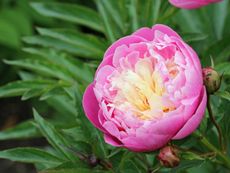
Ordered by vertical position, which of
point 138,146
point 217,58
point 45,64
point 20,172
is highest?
point 138,146

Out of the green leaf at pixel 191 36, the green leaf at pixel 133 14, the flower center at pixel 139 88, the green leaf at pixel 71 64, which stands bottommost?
the green leaf at pixel 71 64

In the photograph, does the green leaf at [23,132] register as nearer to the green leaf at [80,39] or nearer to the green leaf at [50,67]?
the green leaf at [50,67]

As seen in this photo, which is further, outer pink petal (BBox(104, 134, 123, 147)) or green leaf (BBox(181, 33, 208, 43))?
green leaf (BBox(181, 33, 208, 43))

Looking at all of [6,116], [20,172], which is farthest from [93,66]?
[6,116]

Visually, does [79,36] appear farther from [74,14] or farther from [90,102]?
[90,102]

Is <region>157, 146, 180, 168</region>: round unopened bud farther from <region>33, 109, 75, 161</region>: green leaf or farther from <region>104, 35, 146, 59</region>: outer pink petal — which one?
<region>33, 109, 75, 161</region>: green leaf

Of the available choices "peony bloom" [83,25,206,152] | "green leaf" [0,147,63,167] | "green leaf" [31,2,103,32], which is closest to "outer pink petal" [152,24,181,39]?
"peony bloom" [83,25,206,152]

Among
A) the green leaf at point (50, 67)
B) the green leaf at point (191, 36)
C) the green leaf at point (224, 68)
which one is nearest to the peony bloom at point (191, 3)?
the green leaf at point (224, 68)

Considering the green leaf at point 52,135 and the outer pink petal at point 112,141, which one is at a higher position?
the outer pink petal at point 112,141
